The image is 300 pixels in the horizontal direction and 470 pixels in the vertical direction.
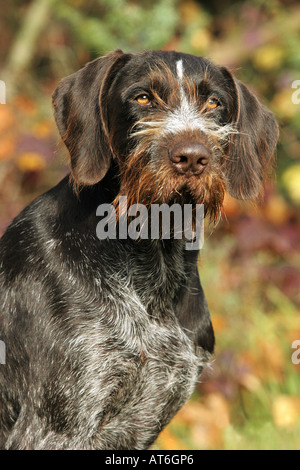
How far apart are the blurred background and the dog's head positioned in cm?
28

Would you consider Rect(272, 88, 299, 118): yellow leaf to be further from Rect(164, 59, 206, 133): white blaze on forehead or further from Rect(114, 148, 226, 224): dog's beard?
Rect(114, 148, 226, 224): dog's beard

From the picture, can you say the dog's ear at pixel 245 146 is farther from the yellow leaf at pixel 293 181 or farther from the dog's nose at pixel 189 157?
the yellow leaf at pixel 293 181

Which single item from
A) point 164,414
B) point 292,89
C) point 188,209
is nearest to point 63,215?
point 188,209

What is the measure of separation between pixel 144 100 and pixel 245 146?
560 millimetres

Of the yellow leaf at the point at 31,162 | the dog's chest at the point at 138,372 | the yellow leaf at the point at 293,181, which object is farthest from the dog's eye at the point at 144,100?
the yellow leaf at the point at 293,181

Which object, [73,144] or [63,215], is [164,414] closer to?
[63,215]

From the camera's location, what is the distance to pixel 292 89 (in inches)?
259

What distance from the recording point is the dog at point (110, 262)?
2.98 meters

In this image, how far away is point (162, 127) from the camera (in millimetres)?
2889

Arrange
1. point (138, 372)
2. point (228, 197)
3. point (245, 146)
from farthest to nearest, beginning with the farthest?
point (228, 197) < point (245, 146) < point (138, 372)

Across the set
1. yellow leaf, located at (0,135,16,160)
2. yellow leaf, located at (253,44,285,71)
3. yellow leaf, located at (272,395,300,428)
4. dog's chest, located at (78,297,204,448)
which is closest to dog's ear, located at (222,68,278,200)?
dog's chest, located at (78,297,204,448)

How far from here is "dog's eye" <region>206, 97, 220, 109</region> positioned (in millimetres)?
3124

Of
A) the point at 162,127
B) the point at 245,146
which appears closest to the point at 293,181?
the point at 245,146

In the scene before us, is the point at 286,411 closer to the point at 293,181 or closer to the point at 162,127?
the point at 293,181
